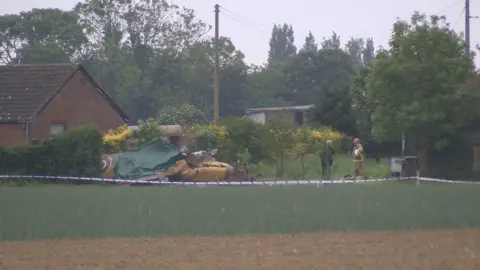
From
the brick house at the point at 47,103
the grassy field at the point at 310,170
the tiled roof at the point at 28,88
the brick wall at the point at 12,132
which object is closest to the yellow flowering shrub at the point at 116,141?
the brick house at the point at 47,103

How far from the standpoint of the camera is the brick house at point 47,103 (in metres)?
44.7

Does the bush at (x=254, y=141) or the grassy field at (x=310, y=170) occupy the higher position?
the bush at (x=254, y=141)

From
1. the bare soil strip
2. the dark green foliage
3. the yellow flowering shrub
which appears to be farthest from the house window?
the bare soil strip

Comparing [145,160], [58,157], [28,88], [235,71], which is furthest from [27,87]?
[235,71]

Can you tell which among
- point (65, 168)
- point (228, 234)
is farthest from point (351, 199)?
point (65, 168)

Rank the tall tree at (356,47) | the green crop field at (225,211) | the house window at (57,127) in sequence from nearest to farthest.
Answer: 1. the green crop field at (225,211)
2. the house window at (57,127)
3. the tall tree at (356,47)

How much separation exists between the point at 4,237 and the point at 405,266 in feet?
24.0

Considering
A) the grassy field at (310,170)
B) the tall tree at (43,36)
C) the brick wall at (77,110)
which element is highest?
the tall tree at (43,36)

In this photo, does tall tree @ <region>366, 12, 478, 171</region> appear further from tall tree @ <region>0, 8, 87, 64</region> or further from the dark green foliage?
tall tree @ <region>0, 8, 87, 64</region>

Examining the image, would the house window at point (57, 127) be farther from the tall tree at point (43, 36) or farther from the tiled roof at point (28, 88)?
the tall tree at point (43, 36)

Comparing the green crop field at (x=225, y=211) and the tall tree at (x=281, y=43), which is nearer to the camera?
the green crop field at (x=225, y=211)

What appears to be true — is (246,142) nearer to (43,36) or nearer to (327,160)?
(327,160)

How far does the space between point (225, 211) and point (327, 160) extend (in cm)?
1622

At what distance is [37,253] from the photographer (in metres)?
13.4
